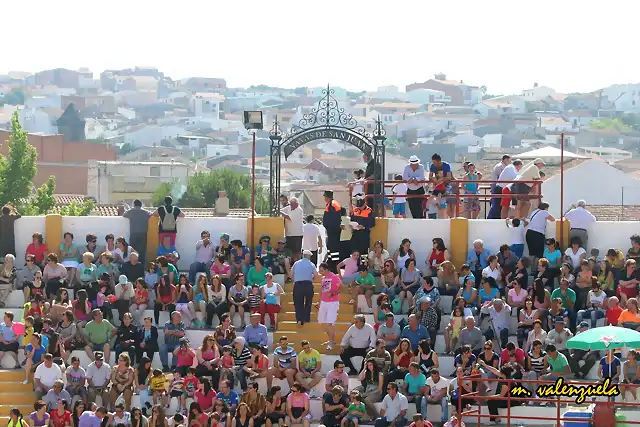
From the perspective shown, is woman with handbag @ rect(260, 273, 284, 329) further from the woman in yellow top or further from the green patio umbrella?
the green patio umbrella

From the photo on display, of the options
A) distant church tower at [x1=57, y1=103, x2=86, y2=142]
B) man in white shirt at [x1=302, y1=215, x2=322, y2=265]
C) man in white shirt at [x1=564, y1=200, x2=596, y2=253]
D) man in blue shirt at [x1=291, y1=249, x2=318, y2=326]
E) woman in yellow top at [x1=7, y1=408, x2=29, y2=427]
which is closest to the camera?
woman in yellow top at [x1=7, y1=408, x2=29, y2=427]

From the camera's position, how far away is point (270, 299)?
25031mm

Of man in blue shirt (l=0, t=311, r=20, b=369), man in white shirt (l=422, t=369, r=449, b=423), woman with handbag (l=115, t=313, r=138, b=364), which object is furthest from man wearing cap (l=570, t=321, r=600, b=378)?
man in blue shirt (l=0, t=311, r=20, b=369)

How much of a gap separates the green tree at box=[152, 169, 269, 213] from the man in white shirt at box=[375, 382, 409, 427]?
6433cm

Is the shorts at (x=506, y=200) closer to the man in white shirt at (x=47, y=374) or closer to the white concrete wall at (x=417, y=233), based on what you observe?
the white concrete wall at (x=417, y=233)

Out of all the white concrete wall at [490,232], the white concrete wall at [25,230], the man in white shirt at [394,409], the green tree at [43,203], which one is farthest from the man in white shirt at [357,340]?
the green tree at [43,203]

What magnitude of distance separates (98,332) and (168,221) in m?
3.49

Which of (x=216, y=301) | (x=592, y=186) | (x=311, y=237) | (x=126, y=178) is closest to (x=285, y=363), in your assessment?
(x=216, y=301)

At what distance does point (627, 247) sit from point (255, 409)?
815cm

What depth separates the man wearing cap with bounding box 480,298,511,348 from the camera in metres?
23.7

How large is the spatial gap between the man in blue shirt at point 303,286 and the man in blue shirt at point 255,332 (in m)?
1.23

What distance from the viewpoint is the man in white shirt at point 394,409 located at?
2192 centimetres

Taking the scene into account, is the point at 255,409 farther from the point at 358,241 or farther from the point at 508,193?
the point at 508,193

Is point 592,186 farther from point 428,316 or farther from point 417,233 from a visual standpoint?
point 428,316
